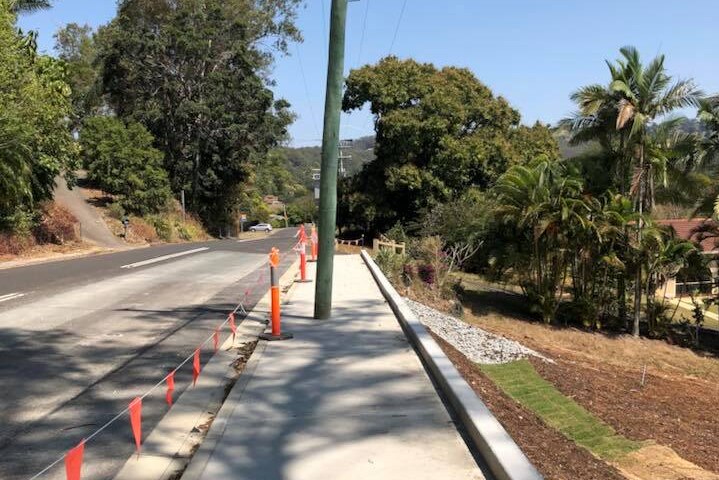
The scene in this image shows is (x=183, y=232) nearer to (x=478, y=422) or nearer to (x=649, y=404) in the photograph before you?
(x=649, y=404)

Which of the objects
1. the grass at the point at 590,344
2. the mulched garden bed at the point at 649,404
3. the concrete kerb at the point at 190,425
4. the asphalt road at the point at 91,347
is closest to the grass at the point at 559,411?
the mulched garden bed at the point at 649,404

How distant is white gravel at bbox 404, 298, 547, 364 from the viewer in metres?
13.0

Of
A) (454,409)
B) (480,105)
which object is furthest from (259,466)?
(480,105)

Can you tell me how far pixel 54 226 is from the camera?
28484mm

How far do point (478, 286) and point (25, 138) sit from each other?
61.5 ft

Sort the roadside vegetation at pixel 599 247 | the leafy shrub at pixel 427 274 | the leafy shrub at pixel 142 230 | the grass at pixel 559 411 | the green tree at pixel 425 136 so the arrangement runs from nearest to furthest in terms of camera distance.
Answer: the grass at pixel 559 411 < the roadside vegetation at pixel 599 247 < the leafy shrub at pixel 427 274 < the green tree at pixel 425 136 < the leafy shrub at pixel 142 230

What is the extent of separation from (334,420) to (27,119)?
58.8ft

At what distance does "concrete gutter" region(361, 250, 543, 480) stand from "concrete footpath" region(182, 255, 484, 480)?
0.42 feet

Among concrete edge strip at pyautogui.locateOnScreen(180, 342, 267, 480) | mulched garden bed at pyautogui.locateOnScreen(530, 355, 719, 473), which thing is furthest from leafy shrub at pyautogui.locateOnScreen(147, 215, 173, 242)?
concrete edge strip at pyautogui.locateOnScreen(180, 342, 267, 480)

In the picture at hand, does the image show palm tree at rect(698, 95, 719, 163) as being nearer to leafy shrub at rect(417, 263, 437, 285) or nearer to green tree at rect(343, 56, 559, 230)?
leafy shrub at rect(417, 263, 437, 285)

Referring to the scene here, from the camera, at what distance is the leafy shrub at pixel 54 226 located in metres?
27.2

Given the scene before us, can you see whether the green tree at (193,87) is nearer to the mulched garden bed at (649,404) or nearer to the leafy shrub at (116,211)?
the leafy shrub at (116,211)

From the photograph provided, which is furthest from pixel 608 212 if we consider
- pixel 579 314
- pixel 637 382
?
pixel 637 382

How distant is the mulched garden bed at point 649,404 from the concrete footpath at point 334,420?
128 inches
